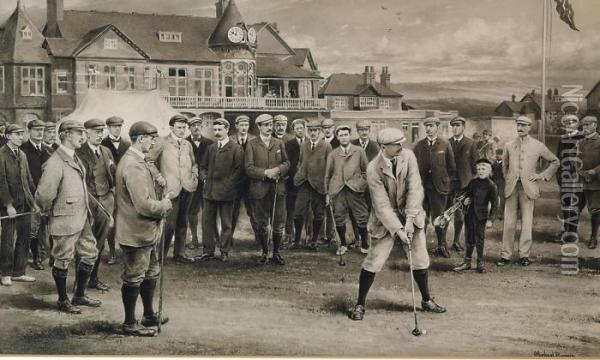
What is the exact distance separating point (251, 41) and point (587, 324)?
11.3 feet

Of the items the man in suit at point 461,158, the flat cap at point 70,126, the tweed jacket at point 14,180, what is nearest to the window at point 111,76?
the flat cap at point 70,126

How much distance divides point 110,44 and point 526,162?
349 centimetres

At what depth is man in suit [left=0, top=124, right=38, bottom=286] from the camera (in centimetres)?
495

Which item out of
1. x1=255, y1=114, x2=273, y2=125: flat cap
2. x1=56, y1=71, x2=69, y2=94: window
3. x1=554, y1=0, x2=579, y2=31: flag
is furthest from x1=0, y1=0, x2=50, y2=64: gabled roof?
x1=554, y1=0, x2=579, y2=31: flag

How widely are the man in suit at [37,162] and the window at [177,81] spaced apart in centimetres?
104

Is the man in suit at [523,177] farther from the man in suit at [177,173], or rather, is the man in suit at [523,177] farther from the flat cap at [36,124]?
the flat cap at [36,124]

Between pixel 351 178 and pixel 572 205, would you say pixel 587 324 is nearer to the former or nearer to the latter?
pixel 572 205

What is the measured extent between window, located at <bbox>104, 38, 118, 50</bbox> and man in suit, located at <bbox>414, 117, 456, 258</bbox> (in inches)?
99.4

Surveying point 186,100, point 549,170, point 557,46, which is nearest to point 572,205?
point 549,170

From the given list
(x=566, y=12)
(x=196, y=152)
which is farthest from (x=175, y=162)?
(x=566, y=12)

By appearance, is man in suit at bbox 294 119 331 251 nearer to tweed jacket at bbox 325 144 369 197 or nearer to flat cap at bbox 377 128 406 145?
tweed jacket at bbox 325 144 369 197

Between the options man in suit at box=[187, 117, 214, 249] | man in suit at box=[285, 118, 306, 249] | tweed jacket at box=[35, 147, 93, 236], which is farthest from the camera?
man in suit at box=[285, 118, 306, 249]

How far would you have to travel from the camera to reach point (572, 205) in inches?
204

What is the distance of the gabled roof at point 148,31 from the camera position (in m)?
5.04
